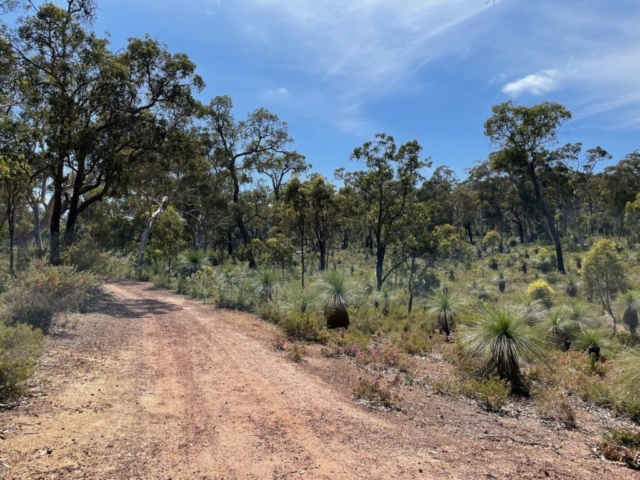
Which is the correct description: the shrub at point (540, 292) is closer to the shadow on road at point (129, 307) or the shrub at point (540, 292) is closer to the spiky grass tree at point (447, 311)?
the spiky grass tree at point (447, 311)

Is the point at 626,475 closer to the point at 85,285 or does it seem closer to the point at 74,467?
the point at 74,467

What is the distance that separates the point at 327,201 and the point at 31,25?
45.6ft

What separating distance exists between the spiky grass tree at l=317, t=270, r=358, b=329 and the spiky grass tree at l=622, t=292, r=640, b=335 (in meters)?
11.3

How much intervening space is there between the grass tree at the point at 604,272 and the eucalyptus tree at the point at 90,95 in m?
18.1

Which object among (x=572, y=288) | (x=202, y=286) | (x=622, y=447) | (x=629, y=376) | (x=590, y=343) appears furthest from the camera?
(x=572, y=288)

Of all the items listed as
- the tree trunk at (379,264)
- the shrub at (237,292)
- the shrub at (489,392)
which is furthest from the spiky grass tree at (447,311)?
the tree trunk at (379,264)

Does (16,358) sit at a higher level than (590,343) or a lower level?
higher

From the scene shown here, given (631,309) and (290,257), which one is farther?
(290,257)

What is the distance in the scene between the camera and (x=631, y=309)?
15117mm

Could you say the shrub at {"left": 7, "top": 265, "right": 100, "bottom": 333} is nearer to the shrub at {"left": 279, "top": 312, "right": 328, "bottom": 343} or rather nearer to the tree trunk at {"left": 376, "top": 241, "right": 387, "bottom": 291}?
the shrub at {"left": 279, "top": 312, "right": 328, "bottom": 343}

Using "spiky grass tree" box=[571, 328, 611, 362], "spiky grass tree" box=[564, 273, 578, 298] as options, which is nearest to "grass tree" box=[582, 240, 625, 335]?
"spiky grass tree" box=[564, 273, 578, 298]

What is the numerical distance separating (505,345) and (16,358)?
772cm

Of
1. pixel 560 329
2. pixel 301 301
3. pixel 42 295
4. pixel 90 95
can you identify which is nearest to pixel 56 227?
pixel 90 95

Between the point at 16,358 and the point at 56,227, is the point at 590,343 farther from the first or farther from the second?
the point at 56,227
